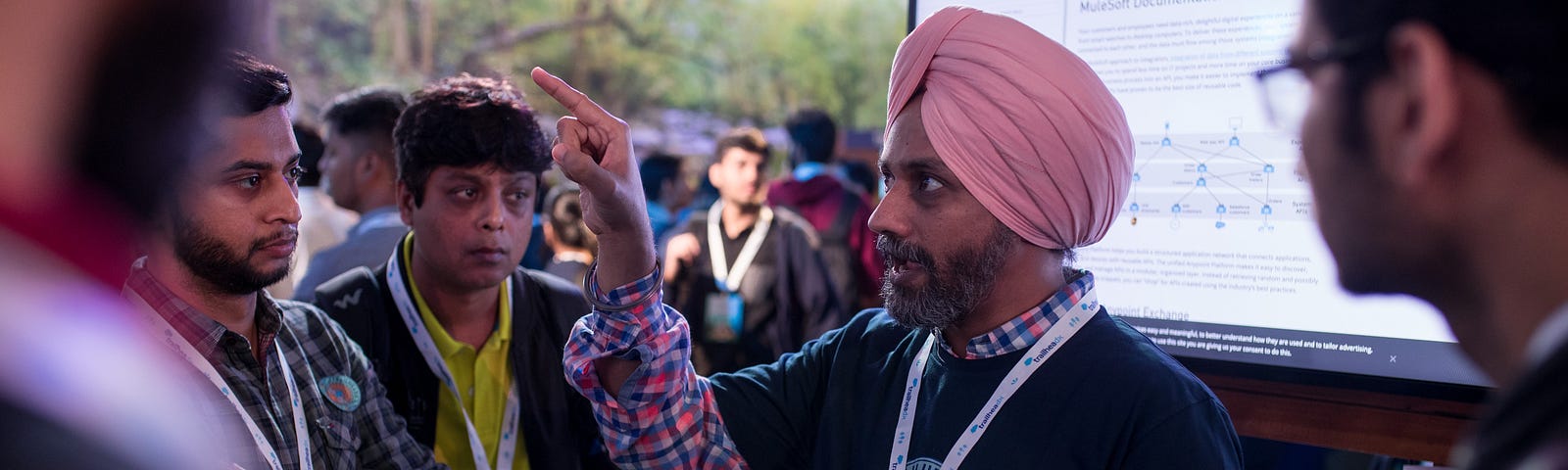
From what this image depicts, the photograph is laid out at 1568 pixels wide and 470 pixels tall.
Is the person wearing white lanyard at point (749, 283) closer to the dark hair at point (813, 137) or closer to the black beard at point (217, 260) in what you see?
the dark hair at point (813, 137)

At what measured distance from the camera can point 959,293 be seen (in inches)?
76.5

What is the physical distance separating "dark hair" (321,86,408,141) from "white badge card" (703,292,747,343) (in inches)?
72.5

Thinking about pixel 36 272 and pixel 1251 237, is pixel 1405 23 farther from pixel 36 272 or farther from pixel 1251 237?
pixel 1251 237

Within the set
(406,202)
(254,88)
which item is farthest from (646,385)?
(406,202)

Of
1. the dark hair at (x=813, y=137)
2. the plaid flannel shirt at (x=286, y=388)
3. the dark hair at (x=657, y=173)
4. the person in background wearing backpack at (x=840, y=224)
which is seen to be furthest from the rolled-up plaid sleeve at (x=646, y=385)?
the dark hair at (x=657, y=173)

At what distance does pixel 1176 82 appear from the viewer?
7.56ft

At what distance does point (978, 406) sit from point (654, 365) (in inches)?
22.9

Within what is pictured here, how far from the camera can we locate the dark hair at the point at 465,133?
8.54 feet

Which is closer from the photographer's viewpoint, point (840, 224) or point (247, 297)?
point (247, 297)

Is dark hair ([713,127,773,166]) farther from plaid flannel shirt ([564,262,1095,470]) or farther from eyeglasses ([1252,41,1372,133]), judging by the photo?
eyeglasses ([1252,41,1372,133])

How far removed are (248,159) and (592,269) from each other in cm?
68

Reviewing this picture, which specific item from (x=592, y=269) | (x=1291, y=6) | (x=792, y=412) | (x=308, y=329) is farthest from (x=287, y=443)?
(x=1291, y=6)

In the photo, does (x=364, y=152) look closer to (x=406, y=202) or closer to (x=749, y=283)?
(x=406, y=202)

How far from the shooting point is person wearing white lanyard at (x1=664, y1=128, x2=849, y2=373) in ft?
17.1
